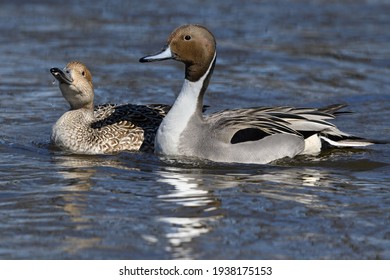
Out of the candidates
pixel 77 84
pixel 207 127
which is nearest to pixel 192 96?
pixel 207 127

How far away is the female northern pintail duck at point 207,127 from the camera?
992cm

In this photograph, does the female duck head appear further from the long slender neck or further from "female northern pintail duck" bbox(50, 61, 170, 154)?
the long slender neck

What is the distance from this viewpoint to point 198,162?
9891mm

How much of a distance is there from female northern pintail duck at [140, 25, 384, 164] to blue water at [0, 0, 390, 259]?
0.15 m

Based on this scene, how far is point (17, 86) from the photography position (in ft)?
43.9

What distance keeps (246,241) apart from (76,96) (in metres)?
3.80

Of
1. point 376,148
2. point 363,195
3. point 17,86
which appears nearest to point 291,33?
point 17,86

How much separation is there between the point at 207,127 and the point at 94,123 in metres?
1.43

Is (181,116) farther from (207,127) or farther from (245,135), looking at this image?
(245,135)

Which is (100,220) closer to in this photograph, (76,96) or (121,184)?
(121,184)

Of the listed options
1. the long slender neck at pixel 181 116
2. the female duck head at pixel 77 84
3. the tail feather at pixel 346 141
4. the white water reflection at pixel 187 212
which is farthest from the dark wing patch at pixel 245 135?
the female duck head at pixel 77 84

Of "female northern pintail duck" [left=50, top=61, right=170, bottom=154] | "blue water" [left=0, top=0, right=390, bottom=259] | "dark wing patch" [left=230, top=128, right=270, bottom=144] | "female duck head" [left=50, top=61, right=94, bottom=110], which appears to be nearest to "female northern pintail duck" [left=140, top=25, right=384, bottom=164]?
"dark wing patch" [left=230, top=128, right=270, bottom=144]

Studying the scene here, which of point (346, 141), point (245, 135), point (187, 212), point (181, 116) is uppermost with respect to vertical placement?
point (181, 116)

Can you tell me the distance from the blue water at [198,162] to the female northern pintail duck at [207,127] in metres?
0.15
